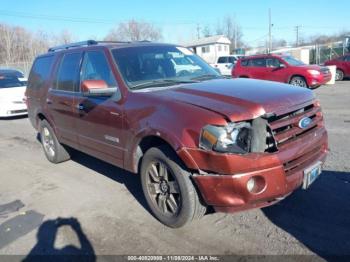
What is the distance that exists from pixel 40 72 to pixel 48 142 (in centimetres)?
133

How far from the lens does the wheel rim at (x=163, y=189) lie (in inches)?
139

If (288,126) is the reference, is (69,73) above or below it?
above

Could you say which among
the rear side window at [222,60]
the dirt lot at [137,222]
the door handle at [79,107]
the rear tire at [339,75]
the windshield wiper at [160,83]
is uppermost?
the rear side window at [222,60]

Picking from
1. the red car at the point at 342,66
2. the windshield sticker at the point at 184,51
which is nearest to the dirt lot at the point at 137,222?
the windshield sticker at the point at 184,51

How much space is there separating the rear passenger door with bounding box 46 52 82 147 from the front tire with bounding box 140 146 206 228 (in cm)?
192

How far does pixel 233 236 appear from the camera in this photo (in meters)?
3.42

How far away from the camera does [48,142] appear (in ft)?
21.0

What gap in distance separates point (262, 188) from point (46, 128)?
4.65 meters

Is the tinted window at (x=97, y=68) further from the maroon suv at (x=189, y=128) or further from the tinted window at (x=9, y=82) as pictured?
the tinted window at (x=9, y=82)

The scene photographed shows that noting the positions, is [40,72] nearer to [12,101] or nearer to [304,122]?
[304,122]

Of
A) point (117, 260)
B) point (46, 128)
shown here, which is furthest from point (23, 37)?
point (117, 260)

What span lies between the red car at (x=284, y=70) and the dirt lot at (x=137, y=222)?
9.93 metres

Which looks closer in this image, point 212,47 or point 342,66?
point 342,66

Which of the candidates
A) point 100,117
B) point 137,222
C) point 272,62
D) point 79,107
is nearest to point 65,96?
point 79,107
